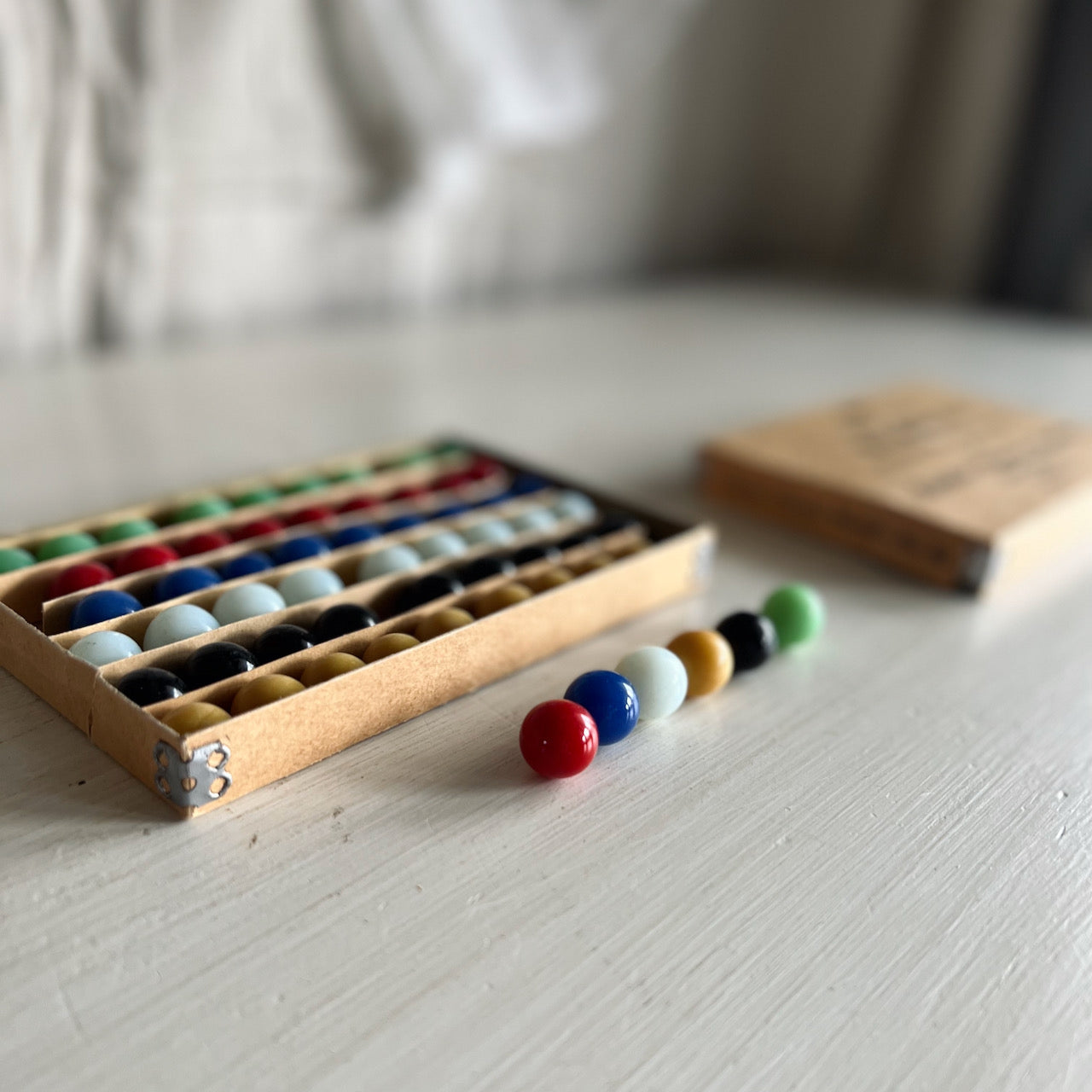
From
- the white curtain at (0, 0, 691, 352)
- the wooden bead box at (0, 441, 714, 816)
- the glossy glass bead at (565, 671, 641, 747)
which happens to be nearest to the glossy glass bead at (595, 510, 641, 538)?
the wooden bead box at (0, 441, 714, 816)

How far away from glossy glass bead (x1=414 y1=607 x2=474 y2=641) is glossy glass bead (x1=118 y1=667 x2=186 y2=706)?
149 mm

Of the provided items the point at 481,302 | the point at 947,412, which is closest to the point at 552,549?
the point at 947,412

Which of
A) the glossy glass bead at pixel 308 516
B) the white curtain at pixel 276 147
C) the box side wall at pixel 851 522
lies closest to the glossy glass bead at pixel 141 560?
the glossy glass bead at pixel 308 516

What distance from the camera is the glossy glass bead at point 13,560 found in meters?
0.64

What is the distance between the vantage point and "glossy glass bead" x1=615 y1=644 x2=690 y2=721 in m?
0.60

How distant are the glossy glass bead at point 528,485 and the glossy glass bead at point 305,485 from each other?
0.16m

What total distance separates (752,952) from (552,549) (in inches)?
13.9

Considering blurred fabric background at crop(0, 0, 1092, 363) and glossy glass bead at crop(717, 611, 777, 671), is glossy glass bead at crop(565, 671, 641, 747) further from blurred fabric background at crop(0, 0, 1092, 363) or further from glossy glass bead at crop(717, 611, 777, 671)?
blurred fabric background at crop(0, 0, 1092, 363)

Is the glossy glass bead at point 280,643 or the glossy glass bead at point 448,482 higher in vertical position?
the glossy glass bead at point 280,643

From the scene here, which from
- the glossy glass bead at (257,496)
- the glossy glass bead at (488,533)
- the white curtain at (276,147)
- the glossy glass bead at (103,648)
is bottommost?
the glossy glass bead at (257,496)

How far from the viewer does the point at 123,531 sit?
72cm

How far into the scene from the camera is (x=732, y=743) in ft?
1.97

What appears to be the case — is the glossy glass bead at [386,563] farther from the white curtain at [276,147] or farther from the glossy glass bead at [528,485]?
the white curtain at [276,147]

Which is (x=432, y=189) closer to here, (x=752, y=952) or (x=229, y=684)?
(x=229, y=684)
